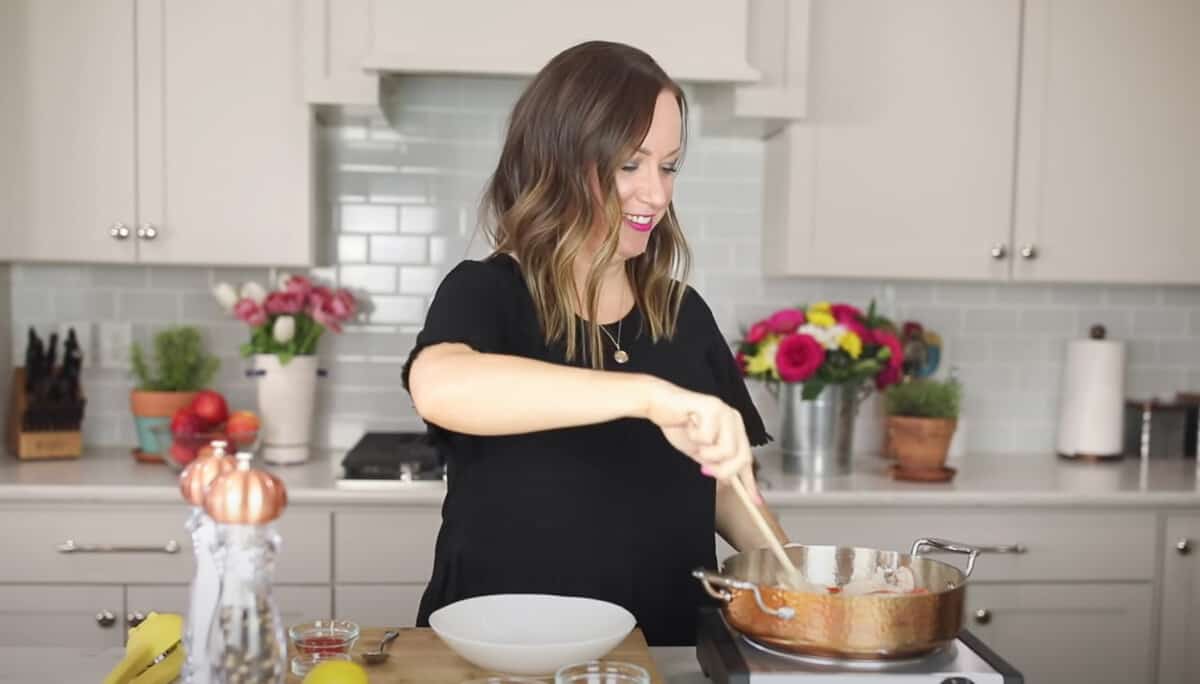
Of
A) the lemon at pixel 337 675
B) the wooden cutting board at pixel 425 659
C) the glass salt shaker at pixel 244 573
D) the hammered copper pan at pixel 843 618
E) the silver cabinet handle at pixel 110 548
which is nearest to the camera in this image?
the glass salt shaker at pixel 244 573

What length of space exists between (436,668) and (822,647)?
0.45m

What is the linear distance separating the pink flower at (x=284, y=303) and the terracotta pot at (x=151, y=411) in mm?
298

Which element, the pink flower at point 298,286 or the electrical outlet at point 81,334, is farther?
the electrical outlet at point 81,334

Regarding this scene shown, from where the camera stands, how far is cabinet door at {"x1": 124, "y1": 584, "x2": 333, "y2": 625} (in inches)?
110

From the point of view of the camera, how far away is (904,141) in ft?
10.3

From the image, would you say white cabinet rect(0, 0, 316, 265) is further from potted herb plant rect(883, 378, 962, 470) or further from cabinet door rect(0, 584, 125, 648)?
potted herb plant rect(883, 378, 962, 470)

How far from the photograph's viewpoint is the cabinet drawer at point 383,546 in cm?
281

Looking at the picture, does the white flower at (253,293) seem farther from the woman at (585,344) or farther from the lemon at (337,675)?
the lemon at (337,675)

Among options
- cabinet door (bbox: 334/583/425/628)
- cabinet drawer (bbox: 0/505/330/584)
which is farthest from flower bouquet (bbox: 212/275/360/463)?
cabinet door (bbox: 334/583/425/628)

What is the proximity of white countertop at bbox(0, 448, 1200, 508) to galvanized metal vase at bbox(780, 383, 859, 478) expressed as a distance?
47mm

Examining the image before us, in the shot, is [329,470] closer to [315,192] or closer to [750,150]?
[315,192]

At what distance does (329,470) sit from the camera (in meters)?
3.06

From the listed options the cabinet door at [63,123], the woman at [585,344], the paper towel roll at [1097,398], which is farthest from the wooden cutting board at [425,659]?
the paper towel roll at [1097,398]

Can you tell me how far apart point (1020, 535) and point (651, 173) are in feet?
5.77
